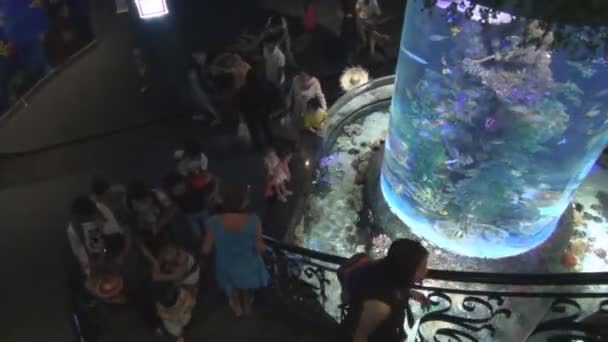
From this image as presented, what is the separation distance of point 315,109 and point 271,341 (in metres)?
3.05

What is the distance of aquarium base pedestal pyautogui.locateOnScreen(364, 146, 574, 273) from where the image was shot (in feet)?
21.0

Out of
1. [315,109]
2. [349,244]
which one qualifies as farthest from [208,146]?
[349,244]

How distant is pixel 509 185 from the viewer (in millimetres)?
5570

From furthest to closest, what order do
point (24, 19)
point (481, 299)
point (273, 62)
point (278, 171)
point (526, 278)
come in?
1. point (24, 19)
2. point (273, 62)
3. point (278, 171)
4. point (481, 299)
5. point (526, 278)

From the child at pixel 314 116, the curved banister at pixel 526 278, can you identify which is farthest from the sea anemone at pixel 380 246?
the curved banister at pixel 526 278

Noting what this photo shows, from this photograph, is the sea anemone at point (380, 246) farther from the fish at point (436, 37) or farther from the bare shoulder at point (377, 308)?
the bare shoulder at point (377, 308)

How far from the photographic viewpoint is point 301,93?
6.72 m

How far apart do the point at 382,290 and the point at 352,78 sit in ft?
17.7

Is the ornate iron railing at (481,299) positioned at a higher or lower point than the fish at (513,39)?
lower

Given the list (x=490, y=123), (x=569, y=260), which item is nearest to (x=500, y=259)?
(x=569, y=260)

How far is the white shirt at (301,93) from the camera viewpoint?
6707 mm

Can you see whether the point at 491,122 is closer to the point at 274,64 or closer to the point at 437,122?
the point at 437,122

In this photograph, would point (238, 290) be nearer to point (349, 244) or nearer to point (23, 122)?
point (349, 244)

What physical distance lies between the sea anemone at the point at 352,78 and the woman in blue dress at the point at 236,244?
13.8 ft
